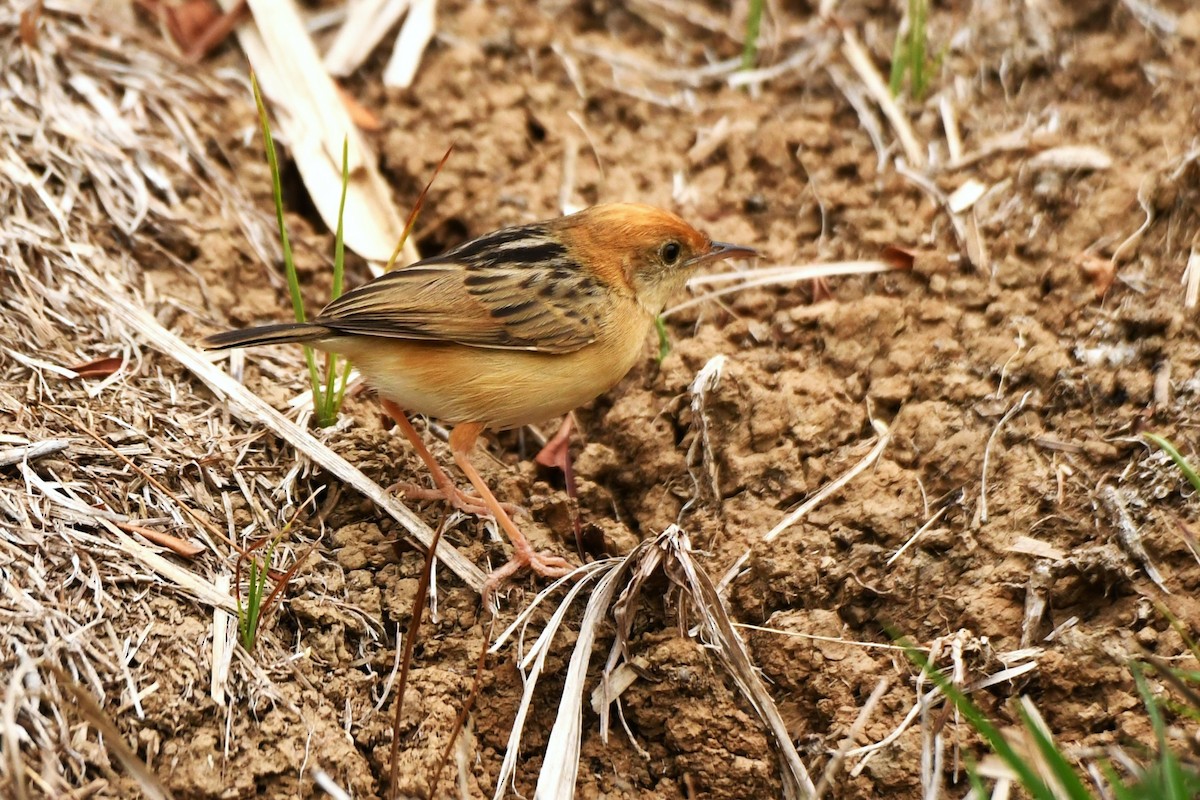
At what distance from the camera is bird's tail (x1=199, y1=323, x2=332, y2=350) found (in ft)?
16.0

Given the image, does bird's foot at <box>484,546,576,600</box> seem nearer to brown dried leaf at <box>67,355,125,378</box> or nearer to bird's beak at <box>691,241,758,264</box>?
bird's beak at <box>691,241,758,264</box>

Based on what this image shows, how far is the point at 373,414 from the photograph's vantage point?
6.07 m

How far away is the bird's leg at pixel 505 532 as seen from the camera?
16.6 ft

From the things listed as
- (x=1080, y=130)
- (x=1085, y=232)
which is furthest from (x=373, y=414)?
(x=1080, y=130)

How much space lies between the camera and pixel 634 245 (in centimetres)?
595

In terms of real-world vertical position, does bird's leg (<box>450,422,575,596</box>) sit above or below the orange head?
below

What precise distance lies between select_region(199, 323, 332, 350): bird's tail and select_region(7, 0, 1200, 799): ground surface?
22.4 inches

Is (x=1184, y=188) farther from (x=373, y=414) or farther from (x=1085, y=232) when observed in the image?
(x=373, y=414)

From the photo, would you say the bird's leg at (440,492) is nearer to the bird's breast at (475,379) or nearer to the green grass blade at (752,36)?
the bird's breast at (475,379)

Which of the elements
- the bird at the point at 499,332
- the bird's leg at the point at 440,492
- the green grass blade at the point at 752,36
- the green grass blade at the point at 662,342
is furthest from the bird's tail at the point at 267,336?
the green grass blade at the point at 752,36

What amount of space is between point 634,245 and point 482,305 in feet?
2.88

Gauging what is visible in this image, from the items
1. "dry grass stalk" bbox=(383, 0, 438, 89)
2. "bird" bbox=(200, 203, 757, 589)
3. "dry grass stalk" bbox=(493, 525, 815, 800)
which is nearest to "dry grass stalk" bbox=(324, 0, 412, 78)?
"dry grass stalk" bbox=(383, 0, 438, 89)

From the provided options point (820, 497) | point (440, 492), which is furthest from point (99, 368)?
point (820, 497)

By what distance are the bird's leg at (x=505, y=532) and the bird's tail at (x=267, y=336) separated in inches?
32.0
